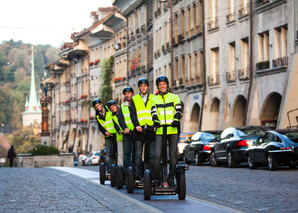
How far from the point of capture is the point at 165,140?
14273 mm

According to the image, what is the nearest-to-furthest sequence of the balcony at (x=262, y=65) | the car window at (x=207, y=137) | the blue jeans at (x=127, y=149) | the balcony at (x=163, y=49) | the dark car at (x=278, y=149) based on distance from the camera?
the blue jeans at (x=127, y=149), the dark car at (x=278, y=149), the car window at (x=207, y=137), the balcony at (x=262, y=65), the balcony at (x=163, y=49)

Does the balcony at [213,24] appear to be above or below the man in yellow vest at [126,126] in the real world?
above

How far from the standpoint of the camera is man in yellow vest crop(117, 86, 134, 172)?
55.7 feet

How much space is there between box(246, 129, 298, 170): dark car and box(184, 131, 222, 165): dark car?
7.84 meters

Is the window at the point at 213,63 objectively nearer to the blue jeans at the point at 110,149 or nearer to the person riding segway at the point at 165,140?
the blue jeans at the point at 110,149

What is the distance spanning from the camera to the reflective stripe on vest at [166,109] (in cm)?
1420

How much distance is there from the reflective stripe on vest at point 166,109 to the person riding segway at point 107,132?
5246 millimetres

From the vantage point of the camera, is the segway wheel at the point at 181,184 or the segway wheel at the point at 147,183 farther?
the segway wheel at the point at 147,183

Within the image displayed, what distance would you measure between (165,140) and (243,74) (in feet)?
105

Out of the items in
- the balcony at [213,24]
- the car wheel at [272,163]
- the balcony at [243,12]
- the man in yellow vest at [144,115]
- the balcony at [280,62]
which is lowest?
the car wheel at [272,163]

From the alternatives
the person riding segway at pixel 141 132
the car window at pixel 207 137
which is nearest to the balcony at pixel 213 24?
the car window at pixel 207 137

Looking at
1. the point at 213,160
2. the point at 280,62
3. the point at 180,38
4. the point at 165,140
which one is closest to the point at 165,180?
the point at 165,140

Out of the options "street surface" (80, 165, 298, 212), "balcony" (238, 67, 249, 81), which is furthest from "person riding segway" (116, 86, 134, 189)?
"balcony" (238, 67, 249, 81)

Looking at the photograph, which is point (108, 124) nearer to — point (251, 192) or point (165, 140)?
point (251, 192)
